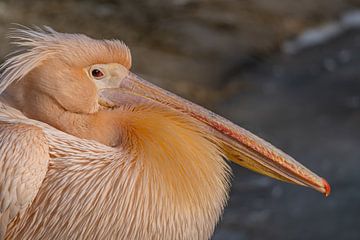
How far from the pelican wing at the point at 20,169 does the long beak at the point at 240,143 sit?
47 centimetres

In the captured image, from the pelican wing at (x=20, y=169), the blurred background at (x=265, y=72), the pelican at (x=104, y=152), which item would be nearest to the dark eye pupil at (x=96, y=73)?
the pelican at (x=104, y=152)

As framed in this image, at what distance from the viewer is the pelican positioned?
12.0 ft

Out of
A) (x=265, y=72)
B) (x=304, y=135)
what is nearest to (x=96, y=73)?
(x=304, y=135)

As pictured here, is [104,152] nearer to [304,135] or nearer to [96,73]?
[96,73]

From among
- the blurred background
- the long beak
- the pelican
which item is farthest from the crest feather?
the blurred background

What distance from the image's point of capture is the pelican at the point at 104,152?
3.67 metres

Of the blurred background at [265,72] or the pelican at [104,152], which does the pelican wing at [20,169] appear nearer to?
the pelican at [104,152]

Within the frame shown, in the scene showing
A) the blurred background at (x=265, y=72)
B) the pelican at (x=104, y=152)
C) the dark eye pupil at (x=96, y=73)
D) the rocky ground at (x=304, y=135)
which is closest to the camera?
the pelican at (x=104, y=152)

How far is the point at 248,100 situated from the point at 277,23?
1.22 metres

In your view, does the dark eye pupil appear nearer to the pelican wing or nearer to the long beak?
the long beak

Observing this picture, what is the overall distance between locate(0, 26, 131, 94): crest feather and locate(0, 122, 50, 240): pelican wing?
0.25 meters

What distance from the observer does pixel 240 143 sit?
3906mm

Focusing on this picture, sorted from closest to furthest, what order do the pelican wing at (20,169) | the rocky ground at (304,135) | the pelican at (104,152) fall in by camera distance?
the pelican wing at (20,169), the pelican at (104,152), the rocky ground at (304,135)

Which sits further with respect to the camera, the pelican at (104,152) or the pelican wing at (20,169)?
the pelican at (104,152)
